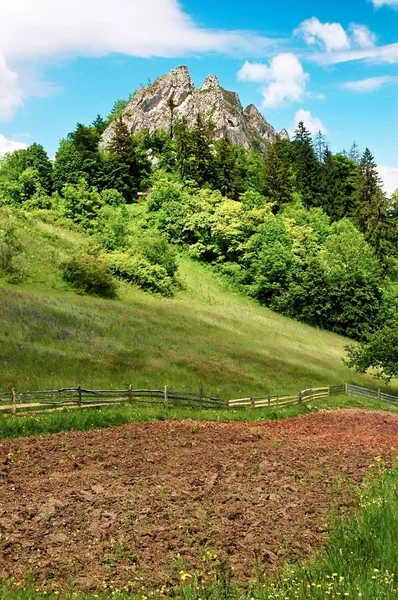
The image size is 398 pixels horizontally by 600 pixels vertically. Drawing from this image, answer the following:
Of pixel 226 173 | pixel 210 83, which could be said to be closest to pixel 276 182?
pixel 226 173

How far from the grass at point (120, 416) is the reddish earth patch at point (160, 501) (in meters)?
1.92

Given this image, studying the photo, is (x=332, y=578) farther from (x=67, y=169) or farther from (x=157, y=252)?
(x=67, y=169)

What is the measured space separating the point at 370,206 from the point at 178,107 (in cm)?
6166

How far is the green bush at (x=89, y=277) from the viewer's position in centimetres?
5141

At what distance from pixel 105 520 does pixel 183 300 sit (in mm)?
50640

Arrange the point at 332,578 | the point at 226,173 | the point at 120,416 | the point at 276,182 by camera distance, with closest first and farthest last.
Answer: the point at 332,578 < the point at 120,416 < the point at 226,173 < the point at 276,182

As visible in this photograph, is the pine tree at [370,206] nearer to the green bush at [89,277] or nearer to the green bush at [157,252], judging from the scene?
the green bush at [157,252]

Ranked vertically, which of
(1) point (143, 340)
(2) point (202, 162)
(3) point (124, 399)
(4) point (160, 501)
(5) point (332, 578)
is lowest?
(3) point (124, 399)

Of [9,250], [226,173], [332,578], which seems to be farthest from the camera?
[226,173]

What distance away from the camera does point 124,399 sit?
27.9m

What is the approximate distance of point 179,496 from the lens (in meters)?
11.7

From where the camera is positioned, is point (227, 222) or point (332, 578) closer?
point (332, 578)

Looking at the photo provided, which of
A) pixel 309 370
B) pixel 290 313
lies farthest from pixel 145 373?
pixel 290 313

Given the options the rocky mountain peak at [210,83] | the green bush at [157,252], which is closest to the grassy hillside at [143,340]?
the green bush at [157,252]
